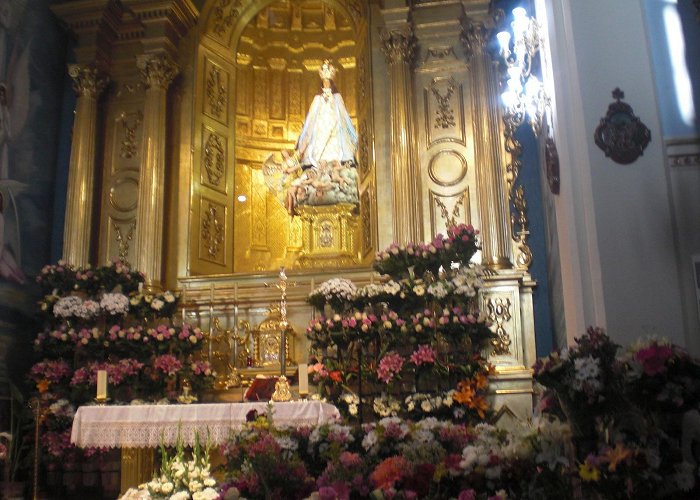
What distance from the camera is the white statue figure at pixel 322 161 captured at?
1021 cm

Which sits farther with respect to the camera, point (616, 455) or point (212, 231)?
point (212, 231)

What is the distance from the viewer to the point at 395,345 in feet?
25.2

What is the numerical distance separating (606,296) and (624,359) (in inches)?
73.1

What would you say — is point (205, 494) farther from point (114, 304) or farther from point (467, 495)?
point (114, 304)

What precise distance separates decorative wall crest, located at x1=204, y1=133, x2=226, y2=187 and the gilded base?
3.92 feet

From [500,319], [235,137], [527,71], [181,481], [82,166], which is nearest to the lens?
[181,481]

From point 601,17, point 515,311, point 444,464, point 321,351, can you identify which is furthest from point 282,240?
point 444,464

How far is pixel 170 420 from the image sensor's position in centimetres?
661

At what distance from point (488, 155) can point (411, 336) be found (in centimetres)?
279

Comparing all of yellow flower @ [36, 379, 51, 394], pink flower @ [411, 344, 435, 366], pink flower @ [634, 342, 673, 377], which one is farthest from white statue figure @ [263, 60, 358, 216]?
pink flower @ [634, 342, 673, 377]

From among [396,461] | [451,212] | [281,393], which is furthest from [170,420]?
[451,212]

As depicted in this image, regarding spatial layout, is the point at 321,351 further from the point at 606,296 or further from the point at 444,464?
the point at 444,464

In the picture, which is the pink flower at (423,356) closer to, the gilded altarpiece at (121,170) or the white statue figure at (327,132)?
the white statue figure at (327,132)

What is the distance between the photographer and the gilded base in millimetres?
10336
